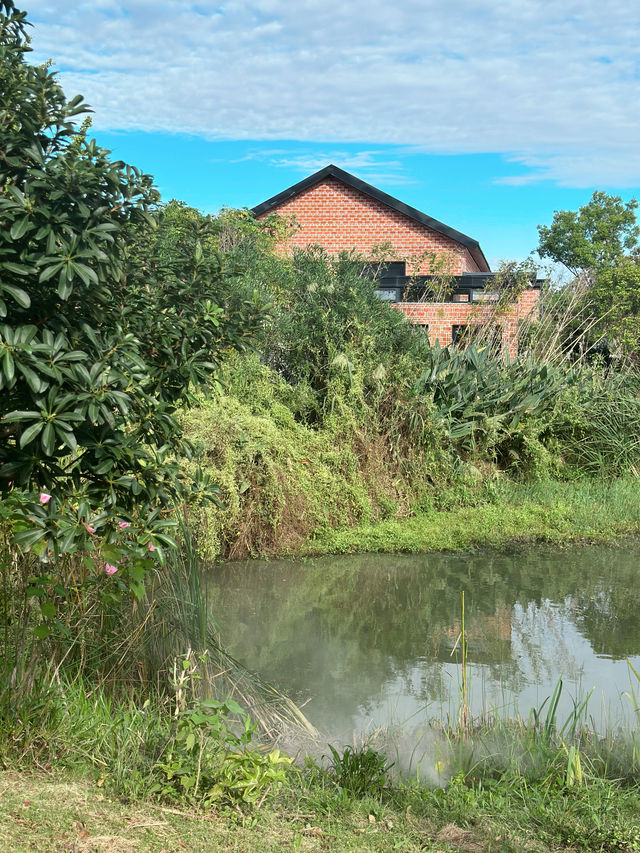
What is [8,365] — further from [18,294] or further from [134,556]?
[134,556]

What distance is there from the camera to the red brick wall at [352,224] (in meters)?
23.7

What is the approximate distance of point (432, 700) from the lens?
523cm

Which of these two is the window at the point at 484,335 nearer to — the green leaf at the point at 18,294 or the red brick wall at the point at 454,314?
the red brick wall at the point at 454,314

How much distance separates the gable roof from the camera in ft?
76.4

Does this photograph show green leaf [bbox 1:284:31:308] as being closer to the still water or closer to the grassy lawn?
the grassy lawn

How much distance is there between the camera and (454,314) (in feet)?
61.8

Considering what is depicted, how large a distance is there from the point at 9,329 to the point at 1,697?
6.17ft

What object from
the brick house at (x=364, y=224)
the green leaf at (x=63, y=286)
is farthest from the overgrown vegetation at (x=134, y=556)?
the brick house at (x=364, y=224)

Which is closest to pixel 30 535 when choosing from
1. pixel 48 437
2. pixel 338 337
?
pixel 48 437

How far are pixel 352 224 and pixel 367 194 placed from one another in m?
0.93

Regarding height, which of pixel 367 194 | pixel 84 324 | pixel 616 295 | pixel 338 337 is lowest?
pixel 84 324

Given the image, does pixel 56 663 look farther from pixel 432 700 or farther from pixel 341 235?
pixel 341 235

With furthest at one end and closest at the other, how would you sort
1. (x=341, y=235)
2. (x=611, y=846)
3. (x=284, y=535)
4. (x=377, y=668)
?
(x=341, y=235) → (x=284, y=535) → (x=377, y=668) → (x=611, y=846)

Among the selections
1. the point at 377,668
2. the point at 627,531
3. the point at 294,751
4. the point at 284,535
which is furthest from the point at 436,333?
the point at 294,751
